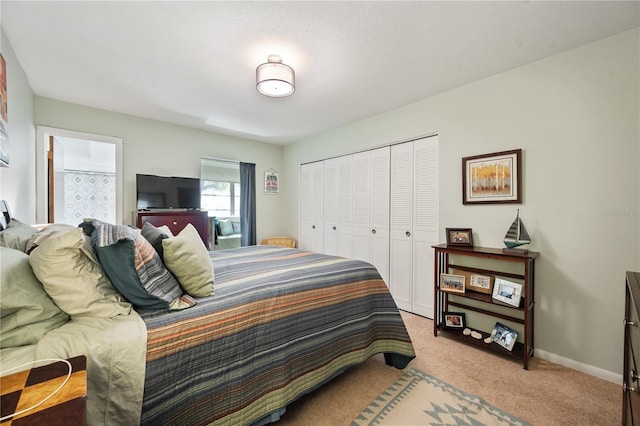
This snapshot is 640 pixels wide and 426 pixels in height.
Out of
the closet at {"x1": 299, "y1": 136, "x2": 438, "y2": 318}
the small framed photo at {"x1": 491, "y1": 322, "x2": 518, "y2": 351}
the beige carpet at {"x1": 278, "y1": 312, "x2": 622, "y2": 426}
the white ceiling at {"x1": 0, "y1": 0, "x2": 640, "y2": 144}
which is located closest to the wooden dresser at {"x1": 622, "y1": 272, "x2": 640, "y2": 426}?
the beige carpet at {"x1": 278, "y1": 312, "x2": 622, "y2": 426}

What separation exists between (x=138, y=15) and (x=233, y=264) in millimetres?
1815

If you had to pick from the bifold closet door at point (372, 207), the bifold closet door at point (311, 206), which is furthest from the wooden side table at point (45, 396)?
the bifold closet door at point (311, 206)

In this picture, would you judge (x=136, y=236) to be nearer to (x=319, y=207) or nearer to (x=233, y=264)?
(x=233, y=264)

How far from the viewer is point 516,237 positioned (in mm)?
2309

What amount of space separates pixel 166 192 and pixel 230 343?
3.16 meters

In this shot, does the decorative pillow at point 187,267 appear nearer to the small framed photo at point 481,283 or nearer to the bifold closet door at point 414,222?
the small framed photo at point 481,283

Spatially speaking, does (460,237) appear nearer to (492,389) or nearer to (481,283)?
(481,283)

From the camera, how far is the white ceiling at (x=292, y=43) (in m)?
1.71

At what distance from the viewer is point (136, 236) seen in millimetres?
1307

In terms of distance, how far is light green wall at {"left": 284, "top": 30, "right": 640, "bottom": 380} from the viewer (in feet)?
6.35

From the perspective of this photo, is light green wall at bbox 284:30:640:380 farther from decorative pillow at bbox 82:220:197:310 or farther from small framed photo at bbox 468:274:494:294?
decorative pillow at bbox 82:220:197:310

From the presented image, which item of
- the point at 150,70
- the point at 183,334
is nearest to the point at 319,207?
the point at 150,70

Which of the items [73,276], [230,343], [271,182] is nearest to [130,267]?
[73,276]

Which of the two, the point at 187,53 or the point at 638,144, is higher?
the point at 187,53
